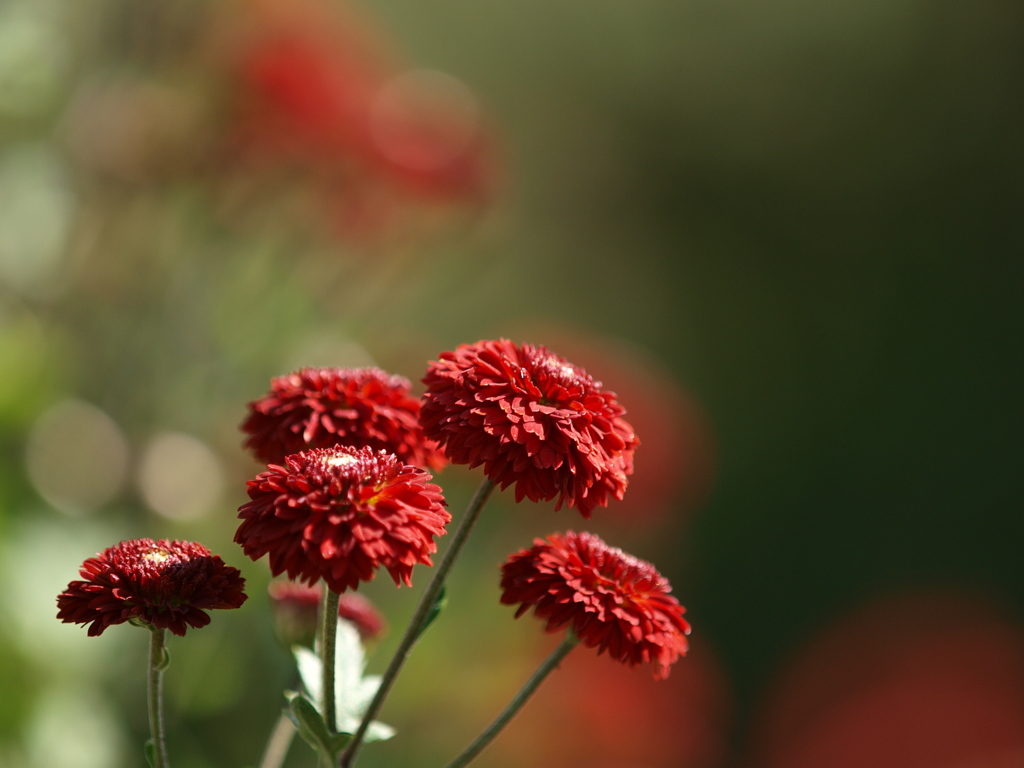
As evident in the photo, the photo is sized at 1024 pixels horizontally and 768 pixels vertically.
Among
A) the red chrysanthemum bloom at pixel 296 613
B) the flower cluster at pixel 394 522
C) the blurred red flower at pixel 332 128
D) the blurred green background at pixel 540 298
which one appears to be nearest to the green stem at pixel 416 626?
the flower cluster at pixel 394 522

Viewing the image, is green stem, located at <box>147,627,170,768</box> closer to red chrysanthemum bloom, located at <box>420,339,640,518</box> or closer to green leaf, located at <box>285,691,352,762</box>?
green leaf, located at <box>285,691,352,762</box>

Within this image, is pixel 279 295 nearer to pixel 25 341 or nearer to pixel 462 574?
pixel 25 341

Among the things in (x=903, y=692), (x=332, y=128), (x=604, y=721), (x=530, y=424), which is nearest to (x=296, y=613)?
(x=530, y=424)

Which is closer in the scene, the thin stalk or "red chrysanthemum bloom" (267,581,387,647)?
the thin stalk

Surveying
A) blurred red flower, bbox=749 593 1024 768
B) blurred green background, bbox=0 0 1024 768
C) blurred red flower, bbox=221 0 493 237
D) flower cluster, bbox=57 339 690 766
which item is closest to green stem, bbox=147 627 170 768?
flower cluster, bbox=57 339 690 766

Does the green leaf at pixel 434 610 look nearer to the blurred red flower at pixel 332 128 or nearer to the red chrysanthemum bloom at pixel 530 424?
the red chrysanthemum bloom at pixel 530 424
